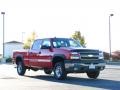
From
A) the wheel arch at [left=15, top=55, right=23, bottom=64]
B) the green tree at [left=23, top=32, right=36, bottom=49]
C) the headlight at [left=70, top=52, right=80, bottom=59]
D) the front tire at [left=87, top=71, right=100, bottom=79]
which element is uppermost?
the green tree at [left=23, top=32, right=36, bottom=49]

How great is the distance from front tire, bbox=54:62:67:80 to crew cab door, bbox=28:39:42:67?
5.99 ft

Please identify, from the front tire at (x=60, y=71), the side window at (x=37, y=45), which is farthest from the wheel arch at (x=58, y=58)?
the side window at (x=37, y=45)

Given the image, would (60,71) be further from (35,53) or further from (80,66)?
(35,53)

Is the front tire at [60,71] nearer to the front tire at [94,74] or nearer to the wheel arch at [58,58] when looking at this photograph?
the wheel arch at [58,58]

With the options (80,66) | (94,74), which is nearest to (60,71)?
(80,66)

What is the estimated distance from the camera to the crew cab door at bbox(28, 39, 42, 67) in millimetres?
22953

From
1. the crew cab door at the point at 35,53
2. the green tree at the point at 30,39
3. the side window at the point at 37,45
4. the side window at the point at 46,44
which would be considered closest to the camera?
the side window at the point at 46,44

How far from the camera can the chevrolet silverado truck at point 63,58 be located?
66.7 feet

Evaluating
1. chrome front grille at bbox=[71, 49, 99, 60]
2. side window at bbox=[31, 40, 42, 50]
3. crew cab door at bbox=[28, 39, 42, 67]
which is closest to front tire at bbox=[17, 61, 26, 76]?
crew cab door at bbox=[28, 39, 42, 67]

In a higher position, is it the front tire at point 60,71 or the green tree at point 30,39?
the green tree at point 30,39

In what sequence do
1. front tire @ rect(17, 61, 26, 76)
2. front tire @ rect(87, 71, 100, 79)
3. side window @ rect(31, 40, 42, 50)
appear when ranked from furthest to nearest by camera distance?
front tire @ rect(17, 61, 26, 76) < side window @ rect(31, 40, 42, 50) < front tire @ rect(87, 71, 100, 79)

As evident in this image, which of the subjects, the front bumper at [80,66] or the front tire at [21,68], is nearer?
the front bumper at [80,66]

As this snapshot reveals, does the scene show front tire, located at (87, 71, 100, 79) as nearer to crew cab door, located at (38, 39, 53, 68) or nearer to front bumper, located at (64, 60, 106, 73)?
front bumper, located at (64, 60, 106, 73)

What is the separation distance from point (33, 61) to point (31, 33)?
7848cm
